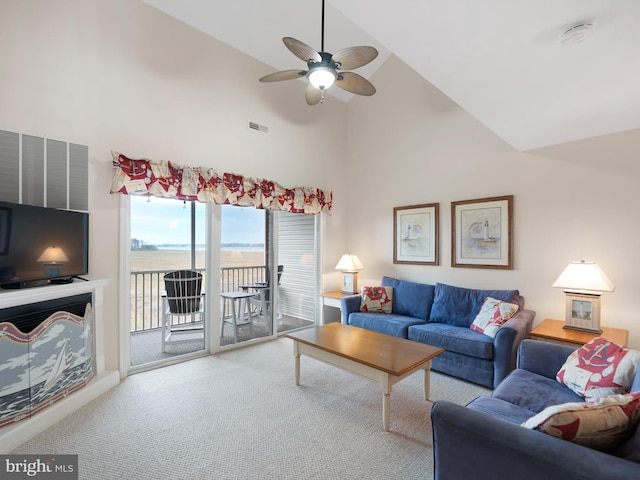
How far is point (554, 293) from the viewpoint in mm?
3287

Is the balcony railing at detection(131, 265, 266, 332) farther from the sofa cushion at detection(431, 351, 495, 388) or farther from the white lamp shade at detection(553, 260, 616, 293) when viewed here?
the white lamp shade at detection(553, 260, 616, 293)

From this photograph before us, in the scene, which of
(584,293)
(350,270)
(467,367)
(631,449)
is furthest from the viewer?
(350,270)

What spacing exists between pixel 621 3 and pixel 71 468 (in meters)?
3.75

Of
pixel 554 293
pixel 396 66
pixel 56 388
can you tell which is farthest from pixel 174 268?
pixel 554 293

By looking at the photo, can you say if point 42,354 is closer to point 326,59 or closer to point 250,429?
point 250,429

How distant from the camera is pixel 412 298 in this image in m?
4.07

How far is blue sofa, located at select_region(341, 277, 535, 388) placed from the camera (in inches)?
111

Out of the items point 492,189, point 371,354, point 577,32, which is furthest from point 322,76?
point 492,189

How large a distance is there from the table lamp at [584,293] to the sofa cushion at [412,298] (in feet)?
4.63

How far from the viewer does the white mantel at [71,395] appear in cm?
205

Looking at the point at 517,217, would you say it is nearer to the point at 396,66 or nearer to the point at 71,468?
the point at 396,66

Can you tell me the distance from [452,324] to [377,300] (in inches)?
38.4

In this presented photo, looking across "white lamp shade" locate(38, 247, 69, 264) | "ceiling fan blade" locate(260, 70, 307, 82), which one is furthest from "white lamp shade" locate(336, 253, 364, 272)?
"white lamp shade" locate(38, 247, 69, 264)

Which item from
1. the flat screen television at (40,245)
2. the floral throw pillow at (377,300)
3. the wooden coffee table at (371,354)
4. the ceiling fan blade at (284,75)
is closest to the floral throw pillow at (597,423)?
the wooden coffee table at (371,354)
